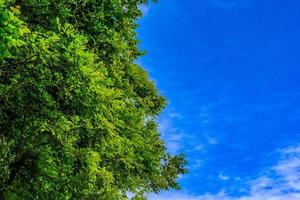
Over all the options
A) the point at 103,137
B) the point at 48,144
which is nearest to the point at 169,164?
the point at 103,137

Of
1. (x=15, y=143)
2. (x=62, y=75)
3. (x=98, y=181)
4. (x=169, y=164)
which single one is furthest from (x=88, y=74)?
(x=169, y=164)

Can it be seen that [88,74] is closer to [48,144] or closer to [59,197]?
[48,144]

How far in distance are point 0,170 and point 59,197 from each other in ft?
5.85

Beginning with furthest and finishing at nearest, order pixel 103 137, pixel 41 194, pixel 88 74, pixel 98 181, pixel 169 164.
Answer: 1. pixel 169 164
2. pixel 98 181
3. pixel 103 137
4. pixel 41 194
5. pixel 88 74

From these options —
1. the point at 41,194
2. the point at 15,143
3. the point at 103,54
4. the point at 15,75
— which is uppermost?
the point at 103,54

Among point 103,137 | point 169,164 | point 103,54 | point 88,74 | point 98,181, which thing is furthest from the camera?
point 169,164

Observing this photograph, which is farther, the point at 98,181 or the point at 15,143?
the point at 98,181

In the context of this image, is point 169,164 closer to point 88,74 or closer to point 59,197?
point 59,197

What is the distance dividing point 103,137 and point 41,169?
272cm

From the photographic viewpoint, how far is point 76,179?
38.5 feet

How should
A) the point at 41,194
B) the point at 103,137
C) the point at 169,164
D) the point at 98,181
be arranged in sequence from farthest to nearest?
the point at 169,164 → the point at 98,181 → the point at 103,137 → the point at 41,194

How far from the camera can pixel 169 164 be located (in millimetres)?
25094


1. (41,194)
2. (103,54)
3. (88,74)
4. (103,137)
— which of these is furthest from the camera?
(103,54)

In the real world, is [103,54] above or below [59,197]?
above
